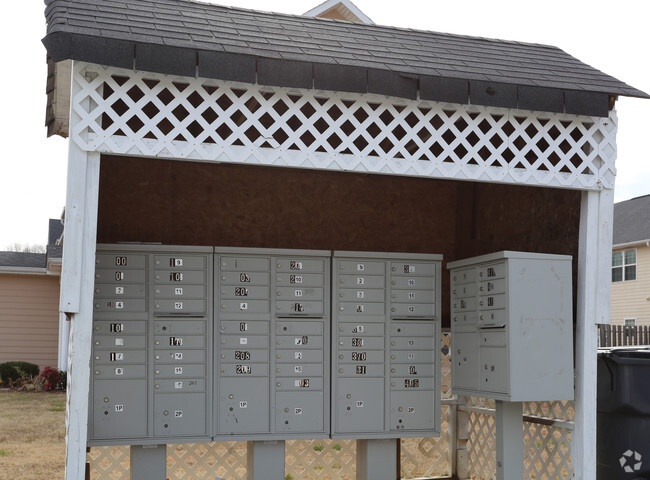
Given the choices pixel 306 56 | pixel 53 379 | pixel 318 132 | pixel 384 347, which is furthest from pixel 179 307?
pixel 53 379

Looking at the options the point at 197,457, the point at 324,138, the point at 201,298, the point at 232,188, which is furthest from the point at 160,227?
the point at 324,138

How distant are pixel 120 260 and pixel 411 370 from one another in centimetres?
270

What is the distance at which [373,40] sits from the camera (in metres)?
6.27

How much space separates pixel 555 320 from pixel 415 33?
8.85ft

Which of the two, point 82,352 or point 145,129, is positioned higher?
point 145,129

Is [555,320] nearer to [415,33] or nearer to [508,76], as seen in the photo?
[508,76]

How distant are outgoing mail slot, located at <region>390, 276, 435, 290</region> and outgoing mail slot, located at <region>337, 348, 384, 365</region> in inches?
24.2

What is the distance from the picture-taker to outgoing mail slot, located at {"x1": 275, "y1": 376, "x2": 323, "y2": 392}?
6719 mm

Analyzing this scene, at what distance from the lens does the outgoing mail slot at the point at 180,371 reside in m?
6.43

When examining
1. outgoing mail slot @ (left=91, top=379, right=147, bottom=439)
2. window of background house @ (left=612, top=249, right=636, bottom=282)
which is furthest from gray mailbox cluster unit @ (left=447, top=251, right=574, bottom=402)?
window of background house @ (left=612, top=249, right=636, bottom=282)

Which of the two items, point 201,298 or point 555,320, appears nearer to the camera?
point 555,320

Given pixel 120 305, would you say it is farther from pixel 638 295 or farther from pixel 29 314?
pixel 638 295

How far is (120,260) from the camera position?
6.40m

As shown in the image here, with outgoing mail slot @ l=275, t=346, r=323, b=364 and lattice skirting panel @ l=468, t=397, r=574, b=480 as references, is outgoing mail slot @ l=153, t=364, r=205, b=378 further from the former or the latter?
lattice skirting panel @ l=468, t=397, r=574, b=480
